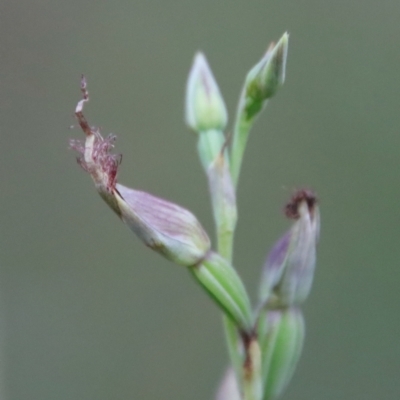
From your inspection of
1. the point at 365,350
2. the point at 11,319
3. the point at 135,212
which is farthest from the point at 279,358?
the point at 11,319

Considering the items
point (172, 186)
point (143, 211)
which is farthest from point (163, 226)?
point (172, 186)

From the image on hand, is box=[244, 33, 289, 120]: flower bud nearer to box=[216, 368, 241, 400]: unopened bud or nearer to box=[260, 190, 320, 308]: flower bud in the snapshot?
box=[260, 190, 320, 308]: flower bud

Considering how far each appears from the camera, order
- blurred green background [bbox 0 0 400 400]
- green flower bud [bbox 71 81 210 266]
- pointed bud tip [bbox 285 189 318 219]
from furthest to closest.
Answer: blurred green background [bbox 0 0 400 400], pointed bud tip [bbox 285 189 318 219], green flower bud [bbox 71 81 210 266]

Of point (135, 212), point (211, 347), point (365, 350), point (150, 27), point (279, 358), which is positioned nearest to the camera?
point (135, 212)

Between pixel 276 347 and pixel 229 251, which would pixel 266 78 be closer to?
pixel 229 251

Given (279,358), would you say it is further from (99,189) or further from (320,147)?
(320,147)

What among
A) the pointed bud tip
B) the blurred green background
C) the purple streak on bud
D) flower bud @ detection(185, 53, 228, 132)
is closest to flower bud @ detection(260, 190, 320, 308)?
the pointed bud tip

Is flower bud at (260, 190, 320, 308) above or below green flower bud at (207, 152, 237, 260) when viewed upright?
below
